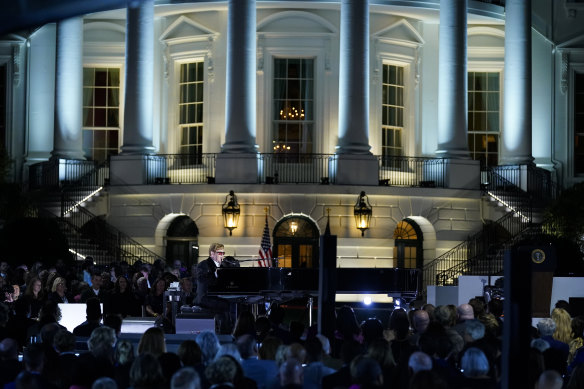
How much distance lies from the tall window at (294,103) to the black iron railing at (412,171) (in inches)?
114

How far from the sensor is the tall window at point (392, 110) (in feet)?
150

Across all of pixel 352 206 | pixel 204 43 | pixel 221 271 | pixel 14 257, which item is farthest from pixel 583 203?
pixel 221 271

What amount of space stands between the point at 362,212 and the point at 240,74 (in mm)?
6345

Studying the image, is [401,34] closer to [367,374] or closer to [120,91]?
[120,91]

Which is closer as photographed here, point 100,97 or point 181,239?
point 181,239

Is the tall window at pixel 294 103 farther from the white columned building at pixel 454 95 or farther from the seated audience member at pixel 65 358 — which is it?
the seated audience member at pixel 65 358

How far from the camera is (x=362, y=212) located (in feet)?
136

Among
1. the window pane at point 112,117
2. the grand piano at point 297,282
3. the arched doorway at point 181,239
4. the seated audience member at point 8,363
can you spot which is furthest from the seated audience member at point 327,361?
the window pane at point 112,117

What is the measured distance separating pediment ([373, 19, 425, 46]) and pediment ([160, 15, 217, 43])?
629 centimetres

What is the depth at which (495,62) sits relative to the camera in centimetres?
4750

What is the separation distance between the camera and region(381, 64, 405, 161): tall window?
4569 cm

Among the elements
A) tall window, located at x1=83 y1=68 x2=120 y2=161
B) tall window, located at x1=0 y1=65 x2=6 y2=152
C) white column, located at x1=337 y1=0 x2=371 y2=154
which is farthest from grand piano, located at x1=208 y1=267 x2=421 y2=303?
tall window, located at x1=0 y1=65 x2=6 y2=152

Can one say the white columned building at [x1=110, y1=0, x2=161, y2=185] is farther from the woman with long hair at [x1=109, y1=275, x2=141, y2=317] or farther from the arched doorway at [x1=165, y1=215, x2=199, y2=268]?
the woman with long hair at [x1=109, y1=275, x2=141, y2=317]

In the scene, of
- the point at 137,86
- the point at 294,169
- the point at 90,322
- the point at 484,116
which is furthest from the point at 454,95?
the point at 90,322
